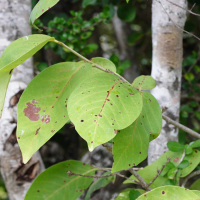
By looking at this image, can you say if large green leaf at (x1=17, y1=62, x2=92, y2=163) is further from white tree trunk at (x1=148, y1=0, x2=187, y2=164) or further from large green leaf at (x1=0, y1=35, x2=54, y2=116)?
white tree trunk at (x1=148, y1=0, x2=187, y2=164)

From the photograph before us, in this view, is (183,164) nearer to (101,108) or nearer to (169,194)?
(169,194)

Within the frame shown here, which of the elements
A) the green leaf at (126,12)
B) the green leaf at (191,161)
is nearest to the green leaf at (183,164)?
the green leaf at (191,161)

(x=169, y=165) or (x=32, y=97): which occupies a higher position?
(x=32, y=97)

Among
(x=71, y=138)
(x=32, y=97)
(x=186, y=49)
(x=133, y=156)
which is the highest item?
(x=32, y=97)

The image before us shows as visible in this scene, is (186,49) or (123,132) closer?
(123,132)

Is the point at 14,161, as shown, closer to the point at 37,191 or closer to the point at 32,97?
the point at 37,191

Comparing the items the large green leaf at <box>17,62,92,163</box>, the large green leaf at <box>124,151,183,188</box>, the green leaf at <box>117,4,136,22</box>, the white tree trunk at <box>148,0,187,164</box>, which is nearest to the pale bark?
the green leaf at <box>117,4,136,22</box>

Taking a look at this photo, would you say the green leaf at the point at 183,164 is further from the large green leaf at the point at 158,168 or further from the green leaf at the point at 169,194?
the green leaf at the point at 169,194

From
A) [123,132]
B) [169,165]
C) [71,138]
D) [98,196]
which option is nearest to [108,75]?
[123,132]
